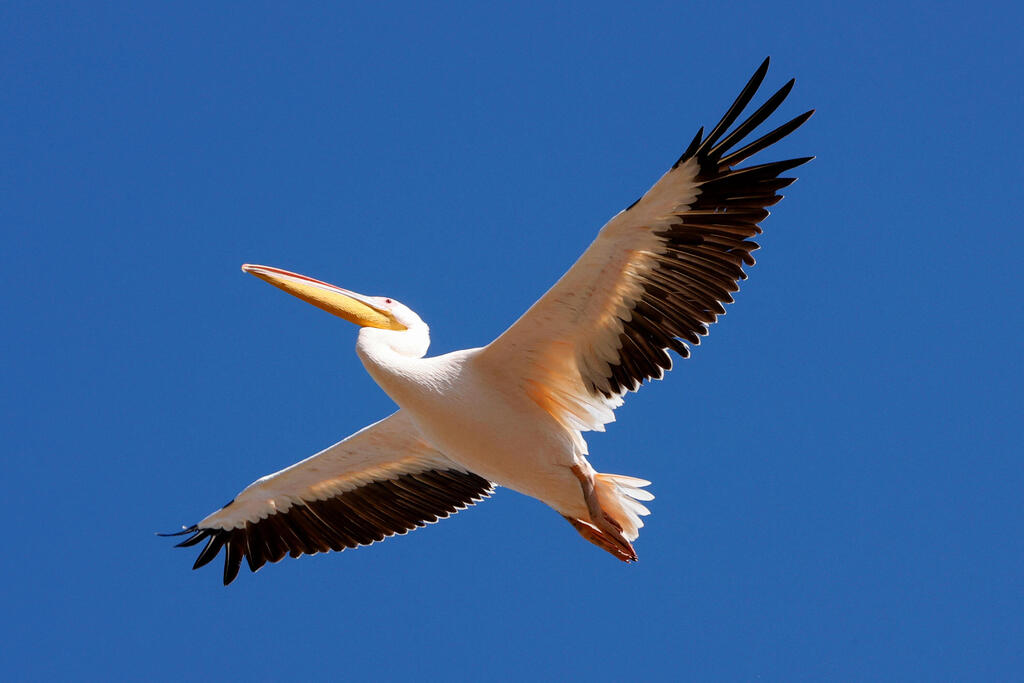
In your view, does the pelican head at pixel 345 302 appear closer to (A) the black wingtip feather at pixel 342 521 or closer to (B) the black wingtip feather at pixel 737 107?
(A) the black wingtip feather at pixel 342 521

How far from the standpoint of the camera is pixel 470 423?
8031 millimetres

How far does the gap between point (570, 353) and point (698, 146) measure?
1.54 meters

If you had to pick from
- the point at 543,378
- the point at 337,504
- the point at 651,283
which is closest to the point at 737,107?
the point at 651,283

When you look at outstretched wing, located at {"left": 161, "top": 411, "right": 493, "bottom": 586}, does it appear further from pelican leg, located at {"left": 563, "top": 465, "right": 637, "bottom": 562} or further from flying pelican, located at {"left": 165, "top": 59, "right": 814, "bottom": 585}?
pelican leg, located at {"left": 563, "top": 465, "right": 637, "bottom": 562}

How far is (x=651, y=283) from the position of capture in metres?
7.62

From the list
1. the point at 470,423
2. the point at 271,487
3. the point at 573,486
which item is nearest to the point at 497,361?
the point at 470,423

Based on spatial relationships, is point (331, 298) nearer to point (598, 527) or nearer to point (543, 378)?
point (543, 378)

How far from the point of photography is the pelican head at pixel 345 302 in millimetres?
8750

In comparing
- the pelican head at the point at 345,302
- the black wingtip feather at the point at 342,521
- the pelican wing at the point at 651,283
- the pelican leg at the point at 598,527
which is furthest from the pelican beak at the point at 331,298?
the pelican leg at the point at 598,527

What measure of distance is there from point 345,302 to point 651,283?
2.29m

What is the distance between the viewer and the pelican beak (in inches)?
345

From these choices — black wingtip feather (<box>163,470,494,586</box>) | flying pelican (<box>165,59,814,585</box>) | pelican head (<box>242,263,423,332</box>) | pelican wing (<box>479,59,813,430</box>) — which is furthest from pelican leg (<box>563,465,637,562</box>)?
pelican head (<box>242,263,423,332</box>)

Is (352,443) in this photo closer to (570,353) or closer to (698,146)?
(570,353)

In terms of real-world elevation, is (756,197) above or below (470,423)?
above
